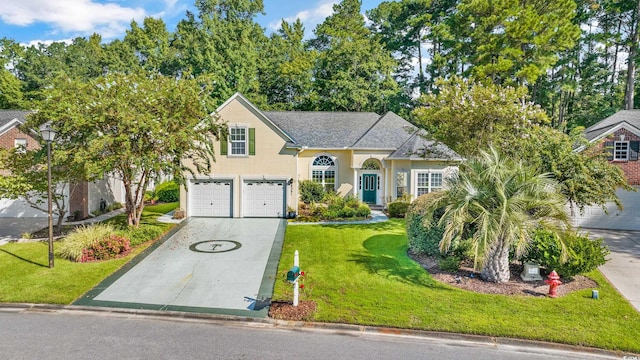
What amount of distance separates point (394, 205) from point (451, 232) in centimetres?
1035

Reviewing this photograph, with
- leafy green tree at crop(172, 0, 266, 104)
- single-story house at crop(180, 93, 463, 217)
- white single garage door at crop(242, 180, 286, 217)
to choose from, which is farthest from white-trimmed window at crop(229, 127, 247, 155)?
leafy green tree at crop(172, 0, 266, 104)

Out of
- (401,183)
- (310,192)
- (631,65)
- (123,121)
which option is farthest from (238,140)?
(631,65)

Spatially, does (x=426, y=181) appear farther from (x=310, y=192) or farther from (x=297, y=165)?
(x=297, y=165)

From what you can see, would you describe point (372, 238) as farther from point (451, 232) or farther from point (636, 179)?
point (636, 179)

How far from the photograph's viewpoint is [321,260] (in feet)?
40.5

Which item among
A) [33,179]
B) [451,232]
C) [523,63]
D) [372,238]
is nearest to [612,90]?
[523,63]

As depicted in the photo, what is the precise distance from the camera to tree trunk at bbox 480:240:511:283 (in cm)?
998

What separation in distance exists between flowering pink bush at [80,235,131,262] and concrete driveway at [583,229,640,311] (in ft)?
52.0

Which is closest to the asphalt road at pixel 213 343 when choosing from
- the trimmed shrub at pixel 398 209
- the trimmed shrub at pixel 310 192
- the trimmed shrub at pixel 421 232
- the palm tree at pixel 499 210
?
the palm tree at pixel 499 210

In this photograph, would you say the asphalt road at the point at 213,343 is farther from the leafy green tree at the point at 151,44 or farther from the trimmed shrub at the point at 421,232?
the leafy green tree at the point at 151,44

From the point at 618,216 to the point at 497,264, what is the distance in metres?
13.4

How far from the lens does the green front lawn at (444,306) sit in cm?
762

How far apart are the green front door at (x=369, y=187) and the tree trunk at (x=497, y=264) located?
13.9m

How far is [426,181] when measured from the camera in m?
21.6
